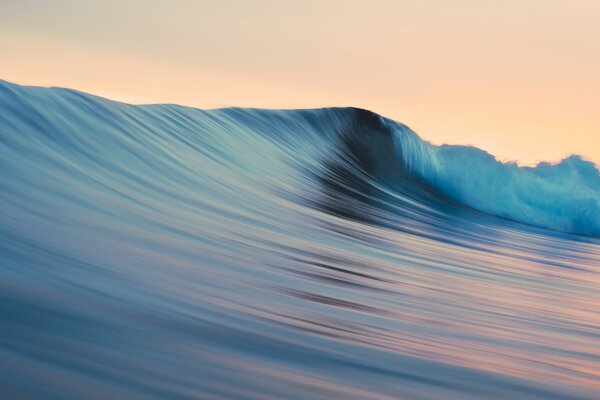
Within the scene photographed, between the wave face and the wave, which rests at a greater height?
the wave

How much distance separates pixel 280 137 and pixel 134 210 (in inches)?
279

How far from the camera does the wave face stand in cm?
174

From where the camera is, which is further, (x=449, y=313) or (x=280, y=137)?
(x=280, y=137)

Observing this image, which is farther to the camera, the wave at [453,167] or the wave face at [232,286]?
the wave at [453,167]

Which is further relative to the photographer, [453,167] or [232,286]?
[453,167]

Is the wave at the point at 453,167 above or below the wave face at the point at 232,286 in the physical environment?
above

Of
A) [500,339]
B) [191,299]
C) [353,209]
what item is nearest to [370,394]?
[191,299]

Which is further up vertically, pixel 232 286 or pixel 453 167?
pixel 453 167

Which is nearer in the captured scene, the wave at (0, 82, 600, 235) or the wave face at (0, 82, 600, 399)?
the wave face at (0, 82, 600, 399)

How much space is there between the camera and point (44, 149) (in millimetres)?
4719

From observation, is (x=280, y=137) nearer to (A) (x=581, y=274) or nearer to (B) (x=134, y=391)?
(A) (x=581, y=274)

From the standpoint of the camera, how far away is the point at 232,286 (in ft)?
8.91

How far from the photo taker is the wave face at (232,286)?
174 centimetres

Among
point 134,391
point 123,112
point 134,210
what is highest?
point 123,112
